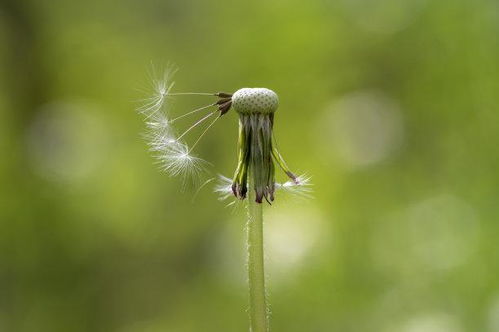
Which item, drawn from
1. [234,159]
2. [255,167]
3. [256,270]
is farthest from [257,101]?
[234,159]

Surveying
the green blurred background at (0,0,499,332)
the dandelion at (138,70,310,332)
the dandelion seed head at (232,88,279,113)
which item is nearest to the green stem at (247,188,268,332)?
the dandelion at (138,70,310,332)

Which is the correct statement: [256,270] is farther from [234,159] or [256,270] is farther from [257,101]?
[234,159]

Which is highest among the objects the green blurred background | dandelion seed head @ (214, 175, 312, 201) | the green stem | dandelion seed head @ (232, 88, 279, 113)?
the green blurred background

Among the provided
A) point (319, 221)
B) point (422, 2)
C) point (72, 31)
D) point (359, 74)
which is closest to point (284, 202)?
point (319, 221)

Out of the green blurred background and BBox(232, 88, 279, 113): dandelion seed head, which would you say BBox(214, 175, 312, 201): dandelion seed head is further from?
the green blurred background

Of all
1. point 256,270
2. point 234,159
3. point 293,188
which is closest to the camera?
point 256,270
